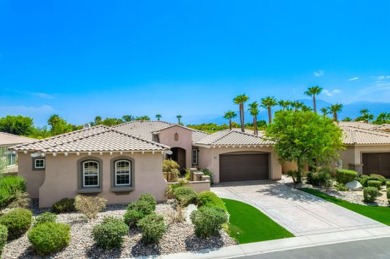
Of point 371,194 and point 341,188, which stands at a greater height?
point 371,194

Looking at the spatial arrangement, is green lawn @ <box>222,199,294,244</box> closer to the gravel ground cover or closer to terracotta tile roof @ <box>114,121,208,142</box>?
the gravel ground cover

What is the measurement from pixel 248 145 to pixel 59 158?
15510 mm

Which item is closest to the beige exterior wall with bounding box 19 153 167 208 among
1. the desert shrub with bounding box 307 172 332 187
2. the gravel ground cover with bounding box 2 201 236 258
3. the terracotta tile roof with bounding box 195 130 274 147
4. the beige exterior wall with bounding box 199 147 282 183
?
the gravel ground cover with bounding box 2 201 236 258

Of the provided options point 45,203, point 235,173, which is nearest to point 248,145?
point 235,173

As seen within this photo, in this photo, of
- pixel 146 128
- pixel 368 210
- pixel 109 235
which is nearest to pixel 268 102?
pixel 146 128

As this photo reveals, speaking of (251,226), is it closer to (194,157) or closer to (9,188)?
(9,188)

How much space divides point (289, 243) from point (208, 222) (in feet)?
11.9

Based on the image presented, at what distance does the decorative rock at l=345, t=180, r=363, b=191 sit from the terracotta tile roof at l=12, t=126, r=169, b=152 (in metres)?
15.4

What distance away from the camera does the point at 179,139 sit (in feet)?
92.8

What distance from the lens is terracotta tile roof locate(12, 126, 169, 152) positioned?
15898 mm

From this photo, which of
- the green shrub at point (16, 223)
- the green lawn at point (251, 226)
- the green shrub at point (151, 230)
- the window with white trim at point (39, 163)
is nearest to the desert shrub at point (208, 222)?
the green lawn at point (251, 226)

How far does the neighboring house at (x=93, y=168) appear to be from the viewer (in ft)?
52.5

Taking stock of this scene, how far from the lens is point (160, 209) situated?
1568 centimetres

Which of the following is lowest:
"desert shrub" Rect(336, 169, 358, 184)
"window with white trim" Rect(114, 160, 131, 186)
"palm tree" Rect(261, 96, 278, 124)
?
"desert shrub" Rect(336, 169, 358, 184)
